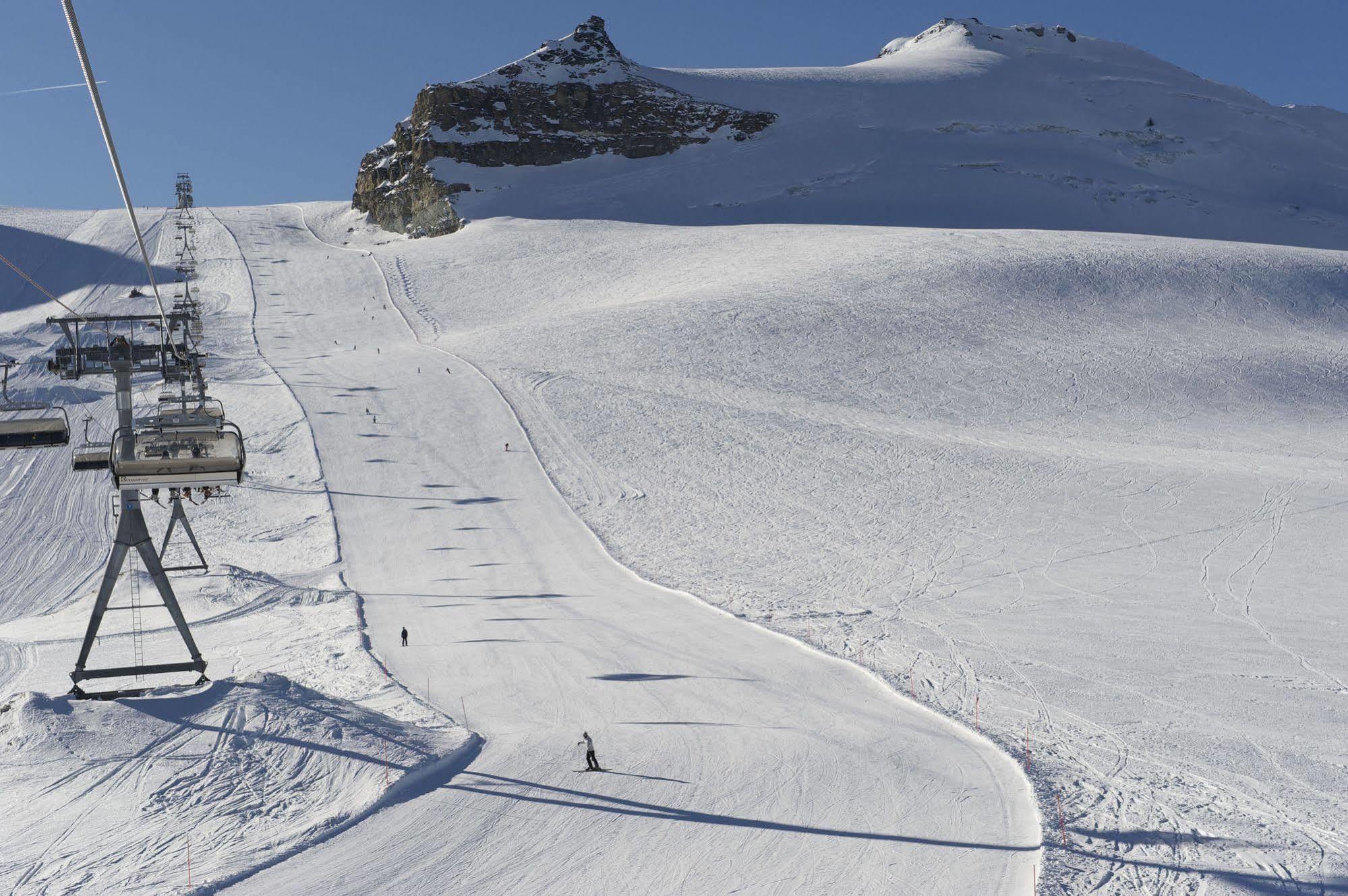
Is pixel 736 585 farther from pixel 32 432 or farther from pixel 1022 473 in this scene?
pixel 32 432

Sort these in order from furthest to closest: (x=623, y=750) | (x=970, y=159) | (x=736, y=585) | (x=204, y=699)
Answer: (x=970, y=159) → (x=736, y=585) → (x=204, y=699) → (x=623, y=750)

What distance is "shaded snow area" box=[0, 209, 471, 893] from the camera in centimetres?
1456

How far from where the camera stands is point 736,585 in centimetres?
3058

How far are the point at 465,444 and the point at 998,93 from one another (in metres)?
104

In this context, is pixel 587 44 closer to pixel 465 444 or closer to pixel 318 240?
pixel 318 240

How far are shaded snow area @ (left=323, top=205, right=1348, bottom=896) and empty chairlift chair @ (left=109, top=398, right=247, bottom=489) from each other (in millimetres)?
13309

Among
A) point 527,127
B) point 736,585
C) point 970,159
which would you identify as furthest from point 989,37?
point 736,585

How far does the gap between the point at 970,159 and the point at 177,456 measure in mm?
102216

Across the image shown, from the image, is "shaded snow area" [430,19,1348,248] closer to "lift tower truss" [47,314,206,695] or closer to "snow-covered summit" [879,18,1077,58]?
"snow-covered summit" [879,18,1077,58]

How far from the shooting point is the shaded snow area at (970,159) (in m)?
98.8

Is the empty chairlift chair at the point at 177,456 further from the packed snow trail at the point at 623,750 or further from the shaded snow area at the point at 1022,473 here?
the shaded snow area at the point at 1022,473

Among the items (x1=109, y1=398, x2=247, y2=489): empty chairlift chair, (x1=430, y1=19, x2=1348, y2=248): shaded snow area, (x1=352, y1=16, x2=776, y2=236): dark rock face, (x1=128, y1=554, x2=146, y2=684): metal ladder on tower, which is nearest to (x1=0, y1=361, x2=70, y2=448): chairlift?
(x1=109, y1=398, x2=247, y2=489): empty chairlift chair

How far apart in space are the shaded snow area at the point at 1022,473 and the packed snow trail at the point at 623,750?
3.77 feet

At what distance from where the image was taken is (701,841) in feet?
47.4
